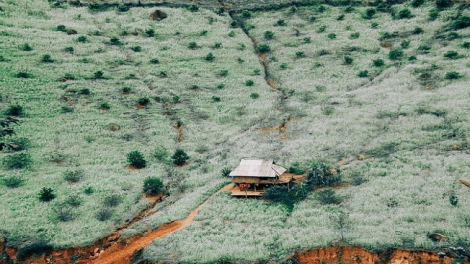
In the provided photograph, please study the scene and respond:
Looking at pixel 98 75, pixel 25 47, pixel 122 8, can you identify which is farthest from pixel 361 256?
pixel 122 8

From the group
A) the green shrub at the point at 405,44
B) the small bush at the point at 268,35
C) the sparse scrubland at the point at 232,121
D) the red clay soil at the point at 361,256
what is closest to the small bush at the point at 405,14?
the sparse scrubland at the point at 232,121

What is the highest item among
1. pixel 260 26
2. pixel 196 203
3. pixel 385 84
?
pixel 260 26

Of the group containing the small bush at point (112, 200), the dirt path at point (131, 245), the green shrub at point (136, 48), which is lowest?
the dirt path at point (131, 245)

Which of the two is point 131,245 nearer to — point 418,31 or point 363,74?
point 363,74

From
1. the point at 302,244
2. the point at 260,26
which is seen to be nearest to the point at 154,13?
the point at 260,26

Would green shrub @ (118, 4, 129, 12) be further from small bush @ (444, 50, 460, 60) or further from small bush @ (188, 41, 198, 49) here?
small bush @ (444, 50, 460, 60)

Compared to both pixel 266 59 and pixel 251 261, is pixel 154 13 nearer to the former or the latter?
pixel 266 59

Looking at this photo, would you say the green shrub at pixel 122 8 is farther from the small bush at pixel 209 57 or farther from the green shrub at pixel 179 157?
the green shrub at pixel 179 157
